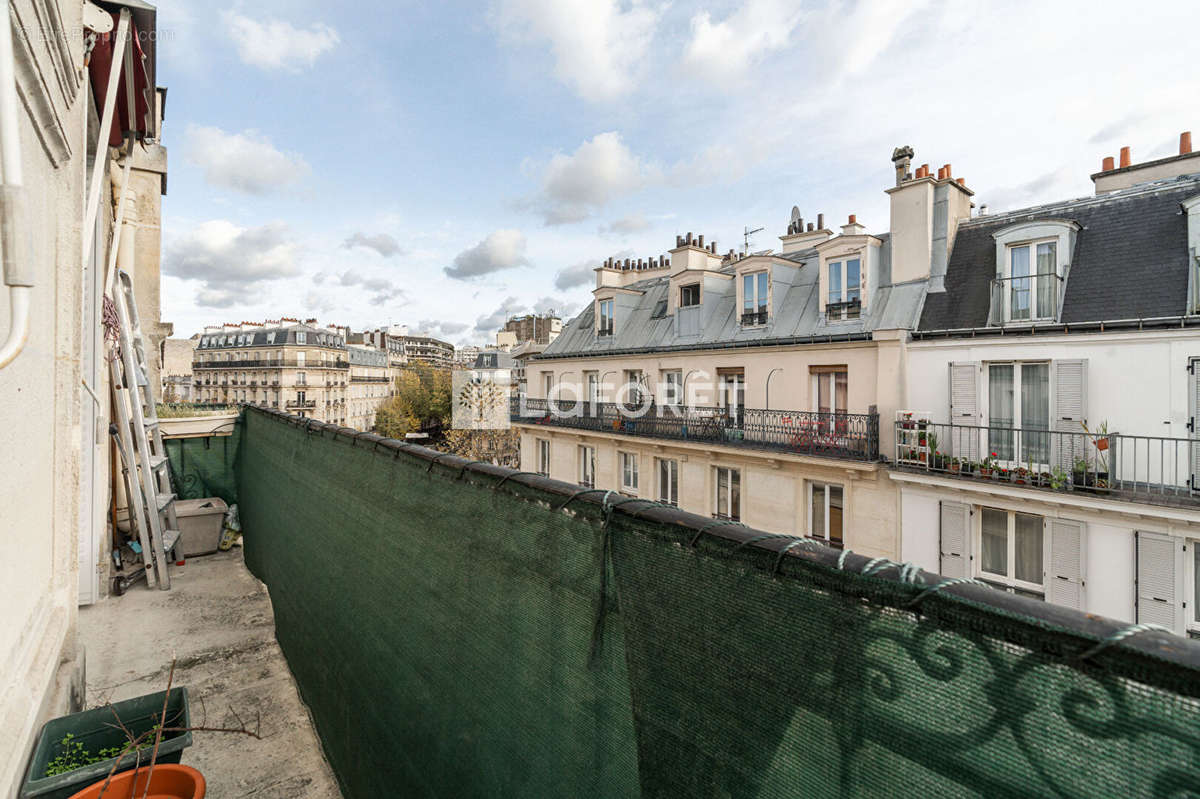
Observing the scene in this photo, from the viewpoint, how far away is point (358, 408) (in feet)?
218

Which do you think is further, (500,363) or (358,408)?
(358,408)

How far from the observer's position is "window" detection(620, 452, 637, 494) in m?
16.6

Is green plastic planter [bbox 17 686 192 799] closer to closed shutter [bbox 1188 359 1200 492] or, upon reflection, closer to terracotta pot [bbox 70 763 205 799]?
terracotta pot [bbox 70 763 205 799]

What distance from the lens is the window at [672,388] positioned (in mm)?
16234

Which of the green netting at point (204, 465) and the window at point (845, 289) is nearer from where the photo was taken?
the green netting at point (204, 465)

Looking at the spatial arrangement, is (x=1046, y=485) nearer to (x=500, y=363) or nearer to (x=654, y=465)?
(x=654, y=465)

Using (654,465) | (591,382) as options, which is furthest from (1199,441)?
(591,382)

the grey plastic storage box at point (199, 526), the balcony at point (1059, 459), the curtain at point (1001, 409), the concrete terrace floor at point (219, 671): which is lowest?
the concrete terrace floor at point (219, 671)

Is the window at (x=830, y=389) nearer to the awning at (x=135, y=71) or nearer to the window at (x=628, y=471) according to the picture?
the window at (x=628, y=471)

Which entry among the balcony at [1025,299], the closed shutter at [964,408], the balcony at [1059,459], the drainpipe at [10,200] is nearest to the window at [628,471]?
the balcony at [1059,459]

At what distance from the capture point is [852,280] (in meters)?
13.0

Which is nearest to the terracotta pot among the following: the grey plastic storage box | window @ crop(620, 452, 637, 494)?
the grey plastic storage box

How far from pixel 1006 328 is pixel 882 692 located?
11.9 meters

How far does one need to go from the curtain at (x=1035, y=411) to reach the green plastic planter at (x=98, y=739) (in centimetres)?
1177
